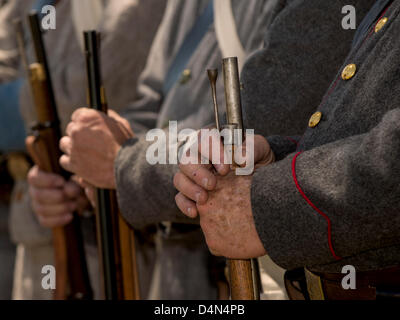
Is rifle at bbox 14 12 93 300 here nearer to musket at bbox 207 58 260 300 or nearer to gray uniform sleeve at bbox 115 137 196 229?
gray uniform sleeve at bbox 115 137 196 229

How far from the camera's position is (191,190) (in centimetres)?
75

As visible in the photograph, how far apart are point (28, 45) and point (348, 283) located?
4.33ft

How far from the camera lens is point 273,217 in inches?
27.5

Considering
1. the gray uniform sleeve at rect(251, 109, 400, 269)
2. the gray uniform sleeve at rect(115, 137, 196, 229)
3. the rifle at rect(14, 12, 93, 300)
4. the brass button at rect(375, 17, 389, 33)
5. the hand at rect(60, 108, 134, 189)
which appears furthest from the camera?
the rifle at rect(14, 12, 93, 300)

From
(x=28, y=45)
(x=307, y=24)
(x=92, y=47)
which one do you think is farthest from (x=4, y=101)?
(x=307, y=24)

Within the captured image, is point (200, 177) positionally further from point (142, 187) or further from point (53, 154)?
point (53, 154)

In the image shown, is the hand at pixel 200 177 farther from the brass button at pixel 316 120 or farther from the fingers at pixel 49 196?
the fingers at pixel 49 196

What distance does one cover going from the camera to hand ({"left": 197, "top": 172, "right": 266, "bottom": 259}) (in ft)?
2.37

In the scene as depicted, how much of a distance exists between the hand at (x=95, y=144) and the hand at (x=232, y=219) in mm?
414

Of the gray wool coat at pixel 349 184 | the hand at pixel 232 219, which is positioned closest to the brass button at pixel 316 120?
the gray wool coat at pixel 349 184

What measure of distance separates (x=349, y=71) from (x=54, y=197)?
862 millimetres

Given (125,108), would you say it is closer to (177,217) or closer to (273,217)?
(177,217)

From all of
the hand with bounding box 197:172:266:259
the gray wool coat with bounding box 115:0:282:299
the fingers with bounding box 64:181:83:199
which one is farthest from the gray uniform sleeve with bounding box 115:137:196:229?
the fingers with bounding box 64:181:83:199

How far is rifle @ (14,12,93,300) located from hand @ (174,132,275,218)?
28.4 inches
